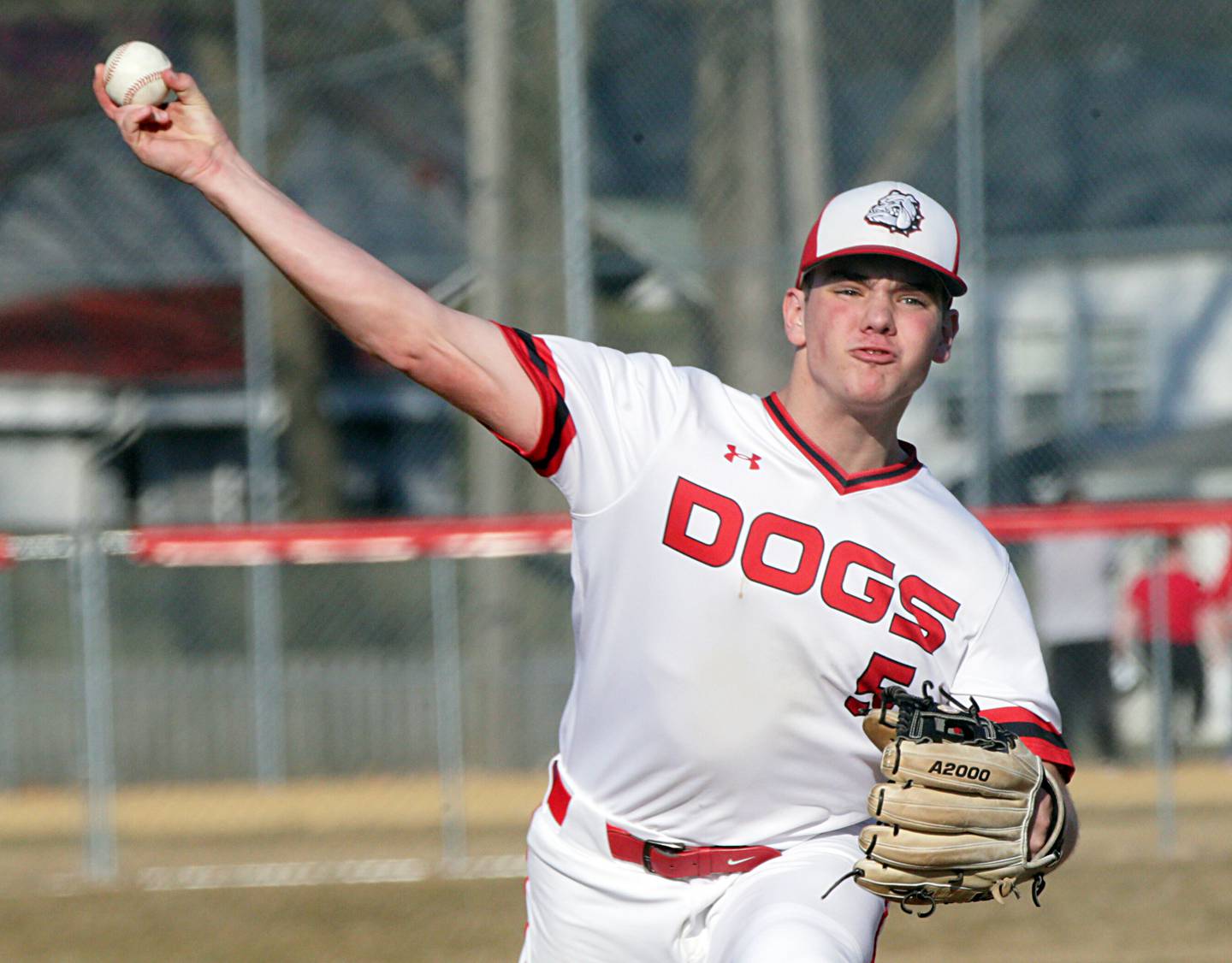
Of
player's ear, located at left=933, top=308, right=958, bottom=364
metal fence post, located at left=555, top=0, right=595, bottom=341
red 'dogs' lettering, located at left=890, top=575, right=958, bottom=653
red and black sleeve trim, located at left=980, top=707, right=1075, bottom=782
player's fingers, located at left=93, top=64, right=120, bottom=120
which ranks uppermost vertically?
metal fence post, located at left=555, top=0, right=595, bottom=341

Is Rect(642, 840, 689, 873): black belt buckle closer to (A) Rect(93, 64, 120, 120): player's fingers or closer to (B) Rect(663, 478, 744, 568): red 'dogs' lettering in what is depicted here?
(B) Rect(663, 478, 744, 568): red 'dogs' lettering

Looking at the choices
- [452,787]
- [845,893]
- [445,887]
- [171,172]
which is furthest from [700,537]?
[452,787]

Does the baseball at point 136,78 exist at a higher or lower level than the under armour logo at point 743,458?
higher

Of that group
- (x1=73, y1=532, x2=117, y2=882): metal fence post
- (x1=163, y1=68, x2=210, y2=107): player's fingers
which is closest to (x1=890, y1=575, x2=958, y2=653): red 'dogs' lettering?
(x1=163, y1=68, x2=210, y2=107): player's fingers

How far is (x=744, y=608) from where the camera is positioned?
343 cm

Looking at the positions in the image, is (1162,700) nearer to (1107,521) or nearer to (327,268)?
(1107,521)

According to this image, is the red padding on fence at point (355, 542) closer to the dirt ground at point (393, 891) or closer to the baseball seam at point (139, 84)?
the dirt ground at point (393, 891)

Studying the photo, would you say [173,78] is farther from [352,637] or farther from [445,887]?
[352,637]

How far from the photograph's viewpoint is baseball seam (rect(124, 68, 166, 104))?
3.11 meters

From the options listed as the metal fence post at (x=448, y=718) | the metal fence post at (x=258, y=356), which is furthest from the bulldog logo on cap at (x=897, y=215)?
the metal fence post at (x=258, y=356)

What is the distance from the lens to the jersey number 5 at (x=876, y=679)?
3.48 m

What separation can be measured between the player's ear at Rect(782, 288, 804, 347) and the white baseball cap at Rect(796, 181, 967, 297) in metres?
0.11

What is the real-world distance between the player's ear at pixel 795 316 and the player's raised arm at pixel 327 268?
2.36ft

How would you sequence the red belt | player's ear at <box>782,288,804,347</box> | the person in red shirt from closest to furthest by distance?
the red belt, player's ear at <box>782,288,804,347</box>, the person in red shirt
